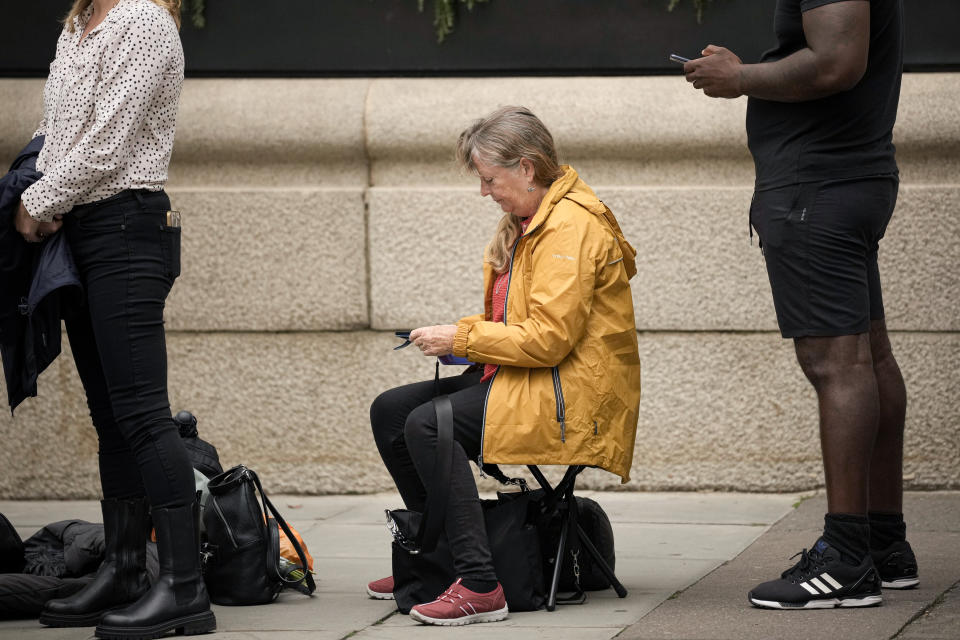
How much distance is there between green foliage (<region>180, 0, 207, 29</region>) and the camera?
18.8ft

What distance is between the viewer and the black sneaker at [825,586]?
3.54 metres

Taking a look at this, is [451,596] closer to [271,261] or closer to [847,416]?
[847,416]

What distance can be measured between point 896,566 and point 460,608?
1260mm

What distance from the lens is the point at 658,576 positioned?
4129 millimetres

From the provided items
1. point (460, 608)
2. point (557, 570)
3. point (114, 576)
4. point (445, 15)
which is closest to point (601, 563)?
point (557, 570)

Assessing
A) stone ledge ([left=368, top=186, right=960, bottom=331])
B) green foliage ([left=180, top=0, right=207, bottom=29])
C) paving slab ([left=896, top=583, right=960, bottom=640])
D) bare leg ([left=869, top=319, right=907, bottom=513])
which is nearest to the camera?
paving slab ([left=896, top=583, right=960, bottom=640])

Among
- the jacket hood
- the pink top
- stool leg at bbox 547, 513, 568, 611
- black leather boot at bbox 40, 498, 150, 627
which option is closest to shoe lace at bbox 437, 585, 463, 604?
stool leg at bbox 547, 513, 568, 611

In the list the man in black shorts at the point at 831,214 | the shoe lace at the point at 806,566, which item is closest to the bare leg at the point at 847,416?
the man in black shorts at the point at 831,214

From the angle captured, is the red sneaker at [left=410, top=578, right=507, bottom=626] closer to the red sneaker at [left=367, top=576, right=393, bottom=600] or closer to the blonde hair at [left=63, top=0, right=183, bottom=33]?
the red sneaker at [left=367, top=576, right=393, bottom=600]

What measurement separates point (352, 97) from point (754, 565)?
259cm

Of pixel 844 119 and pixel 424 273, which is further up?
pixel 844 119

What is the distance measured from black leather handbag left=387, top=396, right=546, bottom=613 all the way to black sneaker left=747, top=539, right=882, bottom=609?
24.2 inches

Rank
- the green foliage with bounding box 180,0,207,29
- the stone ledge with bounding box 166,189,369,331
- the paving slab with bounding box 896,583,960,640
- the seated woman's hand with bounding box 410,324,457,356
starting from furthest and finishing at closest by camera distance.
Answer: the green foliage with bounding box 180,0,207,29
the stone ledge with bounding box 166,189,369,331
the seated woman's hand with bounding box 410,324,457,356
the paving slab with bounding box 896,583,960,640

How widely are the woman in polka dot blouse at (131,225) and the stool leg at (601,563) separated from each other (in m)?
1.03
